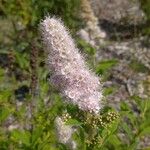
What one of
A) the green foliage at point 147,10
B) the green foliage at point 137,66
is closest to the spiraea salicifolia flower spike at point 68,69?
the green foliage at point 137,66

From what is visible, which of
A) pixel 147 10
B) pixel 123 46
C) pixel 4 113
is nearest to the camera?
pixel 4 113

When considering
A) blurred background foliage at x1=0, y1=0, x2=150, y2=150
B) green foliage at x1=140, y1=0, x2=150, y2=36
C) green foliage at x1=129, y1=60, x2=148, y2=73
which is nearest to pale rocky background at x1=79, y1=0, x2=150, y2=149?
green foliage at x1=129, y1=60, x2=148, y2=73

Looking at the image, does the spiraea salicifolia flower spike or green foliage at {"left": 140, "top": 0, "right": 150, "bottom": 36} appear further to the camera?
green foliage at {"left": 140, "top": 0, "right": 150, "bottom": 36}

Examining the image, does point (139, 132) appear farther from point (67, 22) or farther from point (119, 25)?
point (119, 25)

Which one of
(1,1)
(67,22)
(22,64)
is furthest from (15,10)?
(22,64)

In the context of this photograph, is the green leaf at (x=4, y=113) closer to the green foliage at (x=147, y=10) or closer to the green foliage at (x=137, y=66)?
the green foliage at (x=137, y=66)

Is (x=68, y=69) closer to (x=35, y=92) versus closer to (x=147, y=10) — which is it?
(x=35, y=92)

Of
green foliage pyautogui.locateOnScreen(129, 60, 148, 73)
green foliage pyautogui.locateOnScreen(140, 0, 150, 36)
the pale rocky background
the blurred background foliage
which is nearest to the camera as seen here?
the blurred background foliage

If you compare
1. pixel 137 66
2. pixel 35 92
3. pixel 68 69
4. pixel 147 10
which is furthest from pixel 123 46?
pixel 68 69

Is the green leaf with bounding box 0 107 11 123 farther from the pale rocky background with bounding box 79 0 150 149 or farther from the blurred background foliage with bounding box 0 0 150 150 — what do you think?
the pale rocky background with bounding box 79 0 150 149
